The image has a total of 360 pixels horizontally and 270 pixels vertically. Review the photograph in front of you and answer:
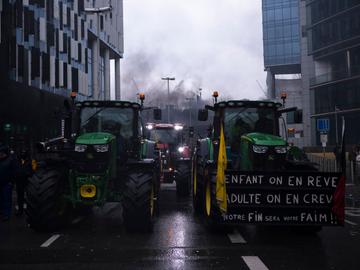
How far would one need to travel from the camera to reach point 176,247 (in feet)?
27.8

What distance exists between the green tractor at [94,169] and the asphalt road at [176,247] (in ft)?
1.35

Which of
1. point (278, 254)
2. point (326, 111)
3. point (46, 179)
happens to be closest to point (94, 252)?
point (46, 179)

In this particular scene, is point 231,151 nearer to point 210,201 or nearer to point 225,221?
point 210,201

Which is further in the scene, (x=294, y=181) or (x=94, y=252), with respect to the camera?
(x=294, y=181)

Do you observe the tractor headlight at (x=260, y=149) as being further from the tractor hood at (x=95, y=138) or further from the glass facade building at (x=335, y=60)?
the glass facade building at (x=335, y=60)

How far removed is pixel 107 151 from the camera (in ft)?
33.6

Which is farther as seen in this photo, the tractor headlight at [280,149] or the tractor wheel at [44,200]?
the tractor headlight at [280,149]

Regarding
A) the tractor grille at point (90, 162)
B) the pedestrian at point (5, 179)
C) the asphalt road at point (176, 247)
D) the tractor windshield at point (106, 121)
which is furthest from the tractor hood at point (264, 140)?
the pedestrian at point (5, 179)

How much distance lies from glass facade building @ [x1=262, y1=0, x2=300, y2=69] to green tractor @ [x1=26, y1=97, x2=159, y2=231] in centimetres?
9028

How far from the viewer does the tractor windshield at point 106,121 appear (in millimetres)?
11312

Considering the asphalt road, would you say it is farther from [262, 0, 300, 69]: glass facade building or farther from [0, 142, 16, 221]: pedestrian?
[262, 0, 300, 69]: glass facade building

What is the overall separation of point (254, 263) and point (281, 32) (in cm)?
9599

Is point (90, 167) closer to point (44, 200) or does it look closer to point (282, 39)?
point (44, 200)

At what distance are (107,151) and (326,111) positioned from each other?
50352mm
